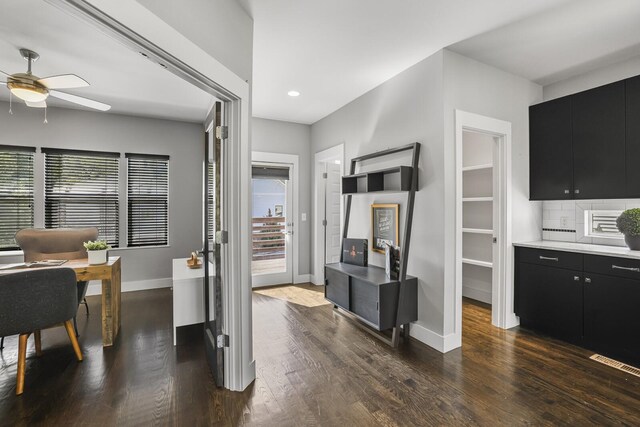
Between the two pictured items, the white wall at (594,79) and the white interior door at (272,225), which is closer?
the white wall at (594,79)

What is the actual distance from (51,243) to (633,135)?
5967 millimetres

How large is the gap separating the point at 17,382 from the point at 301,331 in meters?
2.16

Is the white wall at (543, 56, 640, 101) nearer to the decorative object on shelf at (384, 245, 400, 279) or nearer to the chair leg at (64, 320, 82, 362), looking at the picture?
the decorative object on shelf at (384, 245, 400, 279)

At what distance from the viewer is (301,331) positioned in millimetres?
3182

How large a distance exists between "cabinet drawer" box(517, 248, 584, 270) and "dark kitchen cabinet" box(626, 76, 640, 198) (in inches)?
27.6

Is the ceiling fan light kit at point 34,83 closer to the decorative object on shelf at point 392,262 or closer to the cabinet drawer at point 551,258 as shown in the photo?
the decorative object on shelf at point 392,262

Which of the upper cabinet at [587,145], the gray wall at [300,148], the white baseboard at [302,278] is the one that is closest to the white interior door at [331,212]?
the gray wall at [300,148]

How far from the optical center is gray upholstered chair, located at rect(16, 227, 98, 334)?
3512mm

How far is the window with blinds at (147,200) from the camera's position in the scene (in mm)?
4785

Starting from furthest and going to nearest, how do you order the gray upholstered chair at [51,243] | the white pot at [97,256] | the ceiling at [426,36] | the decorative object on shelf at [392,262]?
the gray upholstered chair at [51,243]
the decorative object on shelf at [392,262]
the white pot at [97,256]
the ceiling at [426,36]

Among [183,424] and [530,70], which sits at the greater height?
[530,70]

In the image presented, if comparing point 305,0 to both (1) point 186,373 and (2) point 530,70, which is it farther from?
(1) point 186,373

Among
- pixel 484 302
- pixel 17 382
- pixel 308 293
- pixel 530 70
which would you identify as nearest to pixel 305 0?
pixel 530 70

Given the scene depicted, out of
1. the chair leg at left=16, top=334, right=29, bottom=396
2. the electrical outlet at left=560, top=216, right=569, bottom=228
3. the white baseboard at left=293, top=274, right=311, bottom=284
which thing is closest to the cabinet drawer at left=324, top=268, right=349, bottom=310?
the white baseboard at left=293, top=274, right=311, bottom=284
